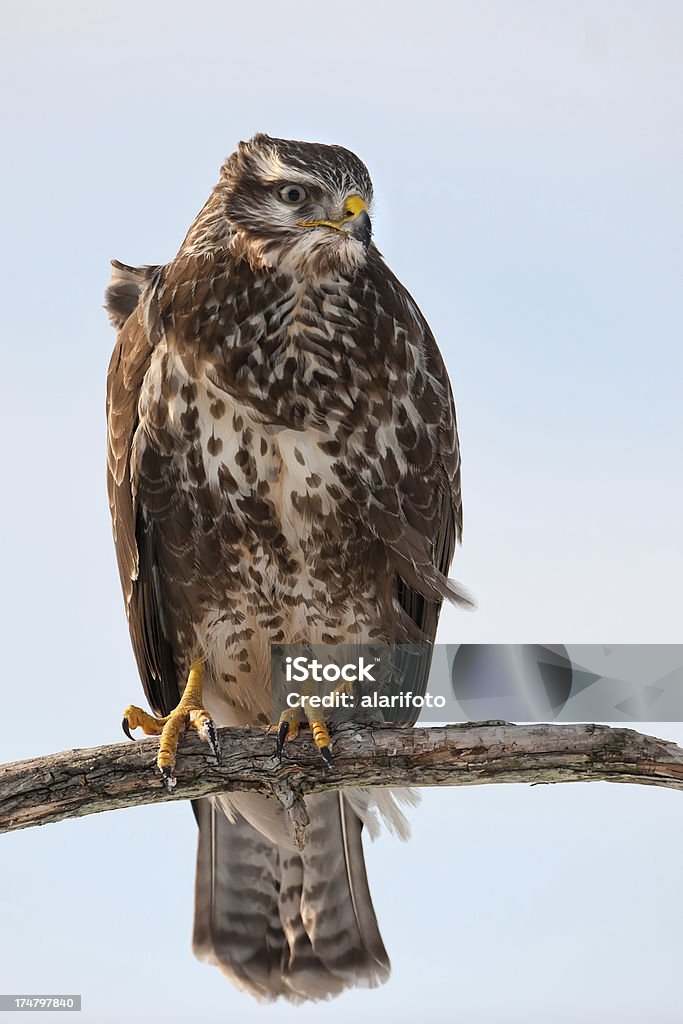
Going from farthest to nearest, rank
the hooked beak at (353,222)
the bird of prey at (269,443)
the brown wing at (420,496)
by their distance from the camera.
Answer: the brown wing at (420,496) → the bird of prey at (269,443) → the hooked beak at (353,222)

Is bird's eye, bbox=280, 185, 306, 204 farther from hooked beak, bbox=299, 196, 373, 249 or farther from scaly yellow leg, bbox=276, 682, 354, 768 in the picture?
scaly yellow leg, bbox=276, 682, 354, 768

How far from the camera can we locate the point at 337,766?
4277mm

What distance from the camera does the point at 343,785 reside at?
4320mm

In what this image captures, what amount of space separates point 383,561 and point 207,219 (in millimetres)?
1347

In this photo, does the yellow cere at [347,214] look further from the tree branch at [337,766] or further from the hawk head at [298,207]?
the tree branch at [337,766]

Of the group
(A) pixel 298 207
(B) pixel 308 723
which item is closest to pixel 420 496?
(B) pixel 308 723

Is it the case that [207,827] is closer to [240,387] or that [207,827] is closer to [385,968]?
[385,968]

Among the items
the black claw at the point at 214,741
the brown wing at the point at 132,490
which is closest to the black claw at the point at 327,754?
the black claw at the point at 214,741

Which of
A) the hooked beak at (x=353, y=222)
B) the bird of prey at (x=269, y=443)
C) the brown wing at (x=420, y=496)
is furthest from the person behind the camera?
the brown wing at (x=420, y=496)

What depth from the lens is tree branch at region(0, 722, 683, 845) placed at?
13.6 feet

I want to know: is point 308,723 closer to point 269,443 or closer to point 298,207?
point 269,443

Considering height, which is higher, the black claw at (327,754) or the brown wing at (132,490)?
the brown wing at (132,490)

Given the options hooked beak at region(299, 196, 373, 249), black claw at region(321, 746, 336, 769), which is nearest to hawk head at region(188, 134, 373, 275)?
hooked beak at region(299, 196, 373, 249)

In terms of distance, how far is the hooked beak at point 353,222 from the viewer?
4.08 metres
